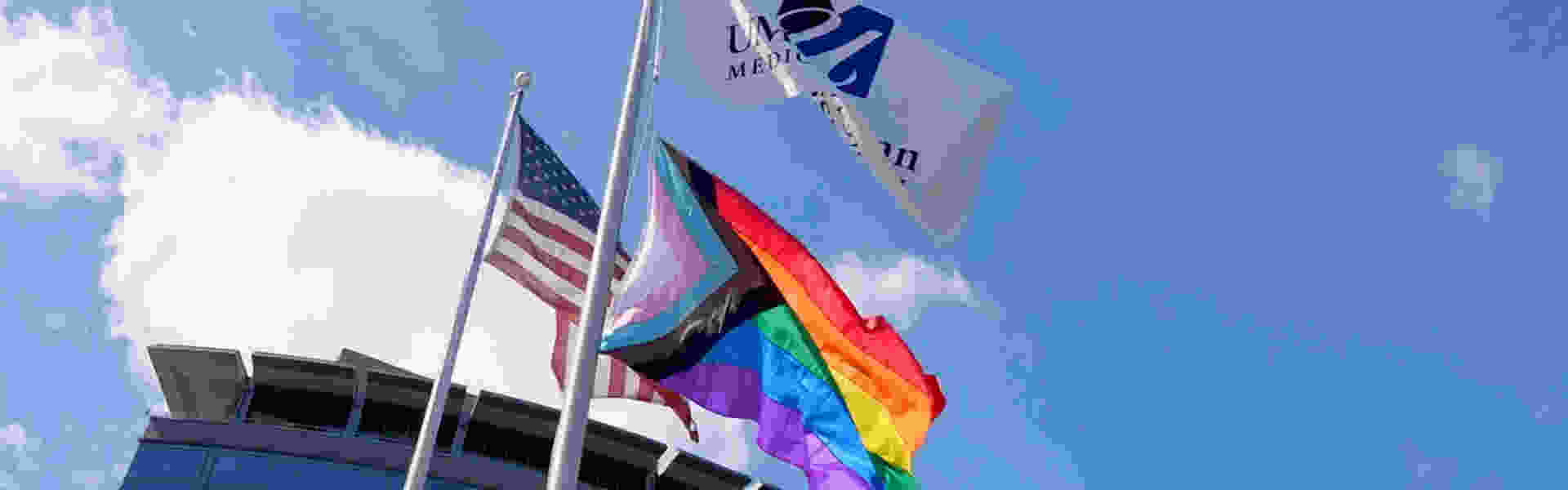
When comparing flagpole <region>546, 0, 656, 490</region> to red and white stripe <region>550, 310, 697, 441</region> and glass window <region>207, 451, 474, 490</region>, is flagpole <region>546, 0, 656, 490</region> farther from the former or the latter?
glass window <region>207, 451, 474, 490</region>

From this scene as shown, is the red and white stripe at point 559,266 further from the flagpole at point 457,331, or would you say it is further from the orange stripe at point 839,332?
the orange stripe at point 839,332

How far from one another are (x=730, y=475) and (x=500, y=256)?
21.4 metres

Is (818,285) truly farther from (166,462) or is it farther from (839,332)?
(166,462)

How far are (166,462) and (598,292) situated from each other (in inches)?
1025

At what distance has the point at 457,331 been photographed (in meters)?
16.6

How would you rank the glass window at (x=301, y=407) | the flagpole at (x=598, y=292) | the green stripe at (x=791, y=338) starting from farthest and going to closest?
the glass window at (x=301, y=407)
the green stripe at (x=791, y=338)
the flagpole at (x=598, y=292)

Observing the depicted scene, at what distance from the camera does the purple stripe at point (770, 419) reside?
12070mm

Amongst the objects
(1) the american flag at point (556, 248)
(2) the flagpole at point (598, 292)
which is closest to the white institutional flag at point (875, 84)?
(2) the flagpole at point (598, 292)

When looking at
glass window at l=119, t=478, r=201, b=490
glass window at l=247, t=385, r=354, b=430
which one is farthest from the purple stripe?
glass window at l=247, t=385, r=354, b=430

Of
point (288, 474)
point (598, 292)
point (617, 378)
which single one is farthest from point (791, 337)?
point (288, 474)

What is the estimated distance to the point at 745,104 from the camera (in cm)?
1348

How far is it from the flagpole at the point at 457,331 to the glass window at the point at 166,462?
718 inches

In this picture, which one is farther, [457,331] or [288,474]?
[288,474]

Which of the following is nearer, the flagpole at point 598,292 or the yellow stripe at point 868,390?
the flagpole at point 598,292
